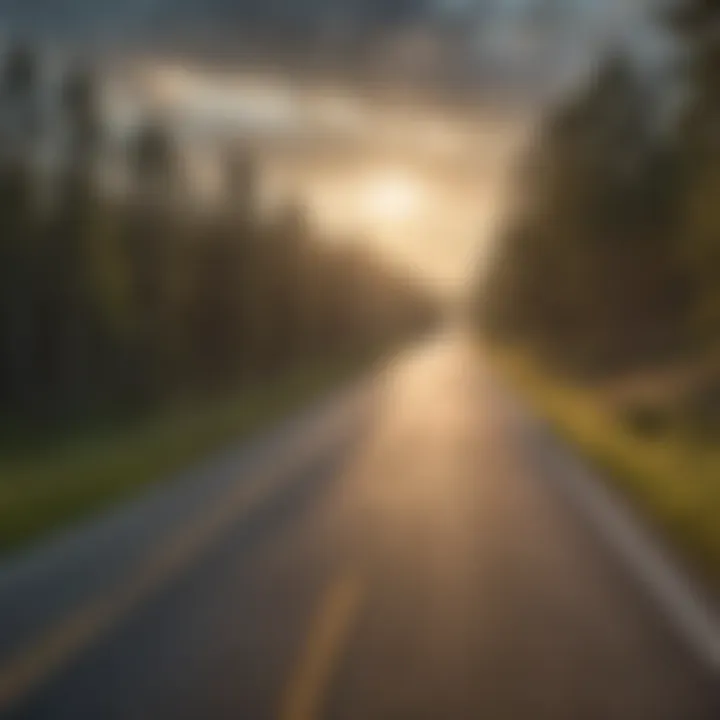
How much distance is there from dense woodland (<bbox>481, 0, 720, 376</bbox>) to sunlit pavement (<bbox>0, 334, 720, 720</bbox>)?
7272mm

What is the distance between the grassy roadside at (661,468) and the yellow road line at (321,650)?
298 centimetres

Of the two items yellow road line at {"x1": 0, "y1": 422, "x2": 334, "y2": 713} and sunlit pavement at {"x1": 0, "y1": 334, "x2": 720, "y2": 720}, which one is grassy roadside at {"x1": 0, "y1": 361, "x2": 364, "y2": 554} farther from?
yellow road line at {"x1": 0, "y1": 422, "x2": 334, "y2": 713}

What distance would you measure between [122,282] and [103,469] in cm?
3664

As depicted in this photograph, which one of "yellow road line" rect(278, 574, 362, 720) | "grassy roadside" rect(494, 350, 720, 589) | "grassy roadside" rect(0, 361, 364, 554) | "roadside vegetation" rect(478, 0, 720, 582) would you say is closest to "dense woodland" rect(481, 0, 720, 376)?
"roadside vegetation" rect(478, 0, 720, 582)

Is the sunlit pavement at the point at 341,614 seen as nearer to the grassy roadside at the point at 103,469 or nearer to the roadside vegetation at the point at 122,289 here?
the grassy roadside at the point at 103,469

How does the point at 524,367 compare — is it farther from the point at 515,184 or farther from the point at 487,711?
the point at 487,711

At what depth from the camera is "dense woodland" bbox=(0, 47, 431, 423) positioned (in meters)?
48.8

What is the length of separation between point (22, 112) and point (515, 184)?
68.0 ft

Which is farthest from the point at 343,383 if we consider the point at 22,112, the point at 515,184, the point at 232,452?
the point at 232,452

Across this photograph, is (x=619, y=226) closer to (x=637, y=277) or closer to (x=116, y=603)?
(x=637, y=277)

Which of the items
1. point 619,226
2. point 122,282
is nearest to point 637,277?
point 619,226

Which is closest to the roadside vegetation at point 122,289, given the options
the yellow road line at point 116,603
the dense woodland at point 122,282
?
the dense woodland at point 122,282

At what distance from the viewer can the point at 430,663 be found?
778 cm

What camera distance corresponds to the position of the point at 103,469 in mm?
19125
